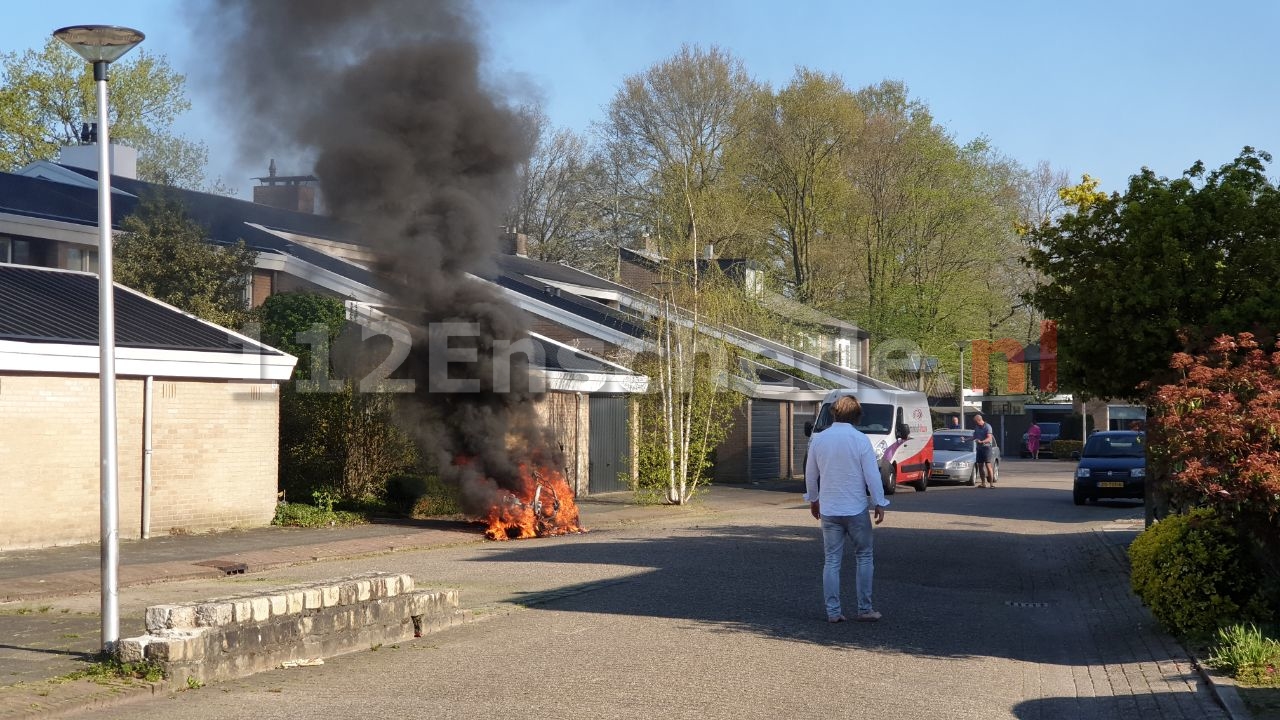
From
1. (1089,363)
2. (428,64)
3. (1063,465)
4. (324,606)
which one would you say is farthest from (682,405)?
(1063,465)

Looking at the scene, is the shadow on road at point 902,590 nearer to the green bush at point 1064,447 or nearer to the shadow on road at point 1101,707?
the shadow on road at point 1101,707

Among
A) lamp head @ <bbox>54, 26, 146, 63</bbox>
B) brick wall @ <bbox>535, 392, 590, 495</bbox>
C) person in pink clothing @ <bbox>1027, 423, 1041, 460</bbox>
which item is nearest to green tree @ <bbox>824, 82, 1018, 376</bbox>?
person in pink clothing @ <bbox>1027, 423, 1041, 460</bbox>

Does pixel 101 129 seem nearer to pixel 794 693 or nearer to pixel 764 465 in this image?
pixel 794 693

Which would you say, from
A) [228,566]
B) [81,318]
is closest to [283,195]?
[81,318]

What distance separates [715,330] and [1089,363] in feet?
34.1

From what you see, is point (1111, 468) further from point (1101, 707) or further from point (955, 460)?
point (1101, 707)

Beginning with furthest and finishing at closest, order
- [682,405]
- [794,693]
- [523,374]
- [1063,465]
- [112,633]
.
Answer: [1063,465], [682,405], [523,374], [112,633], [794,693]

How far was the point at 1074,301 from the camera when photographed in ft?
46.3

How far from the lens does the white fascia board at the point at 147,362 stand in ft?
47.7

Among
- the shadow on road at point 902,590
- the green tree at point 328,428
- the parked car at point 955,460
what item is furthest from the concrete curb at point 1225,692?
the parked car at point 955,460

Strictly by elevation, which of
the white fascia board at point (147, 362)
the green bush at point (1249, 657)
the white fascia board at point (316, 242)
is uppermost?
the white fascia board at point (316, 242)

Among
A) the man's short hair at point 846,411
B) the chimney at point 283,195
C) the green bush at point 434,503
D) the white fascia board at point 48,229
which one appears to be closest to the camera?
the man's short hair at point 846,411

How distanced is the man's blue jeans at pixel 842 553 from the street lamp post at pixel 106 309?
204 inches

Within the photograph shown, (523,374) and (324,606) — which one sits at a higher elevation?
(523,374)
